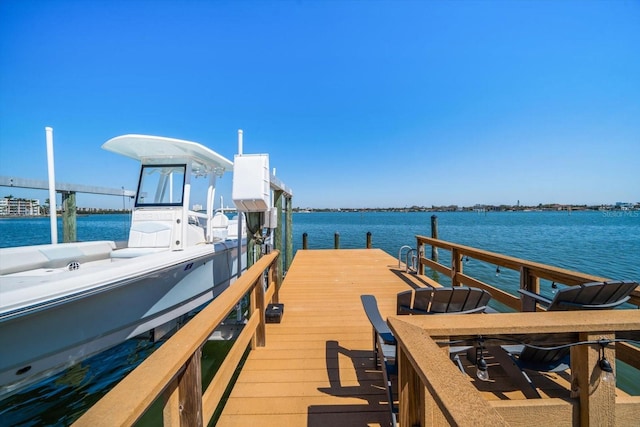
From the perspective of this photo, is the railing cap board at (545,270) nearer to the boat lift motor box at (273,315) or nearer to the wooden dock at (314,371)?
the wooden dock at (314,371)

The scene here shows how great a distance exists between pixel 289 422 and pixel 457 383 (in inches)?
56.4

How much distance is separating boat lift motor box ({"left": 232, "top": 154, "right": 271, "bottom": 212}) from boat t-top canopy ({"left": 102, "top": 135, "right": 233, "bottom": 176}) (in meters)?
1.58

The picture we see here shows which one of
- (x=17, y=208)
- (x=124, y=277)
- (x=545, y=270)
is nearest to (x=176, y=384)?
(x=124, y=277)

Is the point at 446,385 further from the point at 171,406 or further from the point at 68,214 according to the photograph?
the point at 68,214

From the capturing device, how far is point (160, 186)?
4836mm

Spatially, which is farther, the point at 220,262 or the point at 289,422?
the point at 220,262

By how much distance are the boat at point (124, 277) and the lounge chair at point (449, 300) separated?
2.38 m

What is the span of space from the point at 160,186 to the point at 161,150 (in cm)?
75

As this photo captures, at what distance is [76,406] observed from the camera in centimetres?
281

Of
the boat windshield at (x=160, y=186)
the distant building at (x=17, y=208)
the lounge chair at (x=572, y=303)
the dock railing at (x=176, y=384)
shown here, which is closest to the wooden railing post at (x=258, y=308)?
the dock railing at (x=176, y=384)

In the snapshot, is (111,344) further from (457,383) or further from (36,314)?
(457,383)

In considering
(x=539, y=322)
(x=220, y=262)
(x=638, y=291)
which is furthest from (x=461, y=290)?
(x=220, y=262)

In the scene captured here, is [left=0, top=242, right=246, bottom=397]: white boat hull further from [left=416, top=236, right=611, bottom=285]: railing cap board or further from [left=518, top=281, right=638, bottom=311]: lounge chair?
[left=416, top=236, right=611, bottom=285]: railing cap board

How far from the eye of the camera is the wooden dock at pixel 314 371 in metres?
1.82
